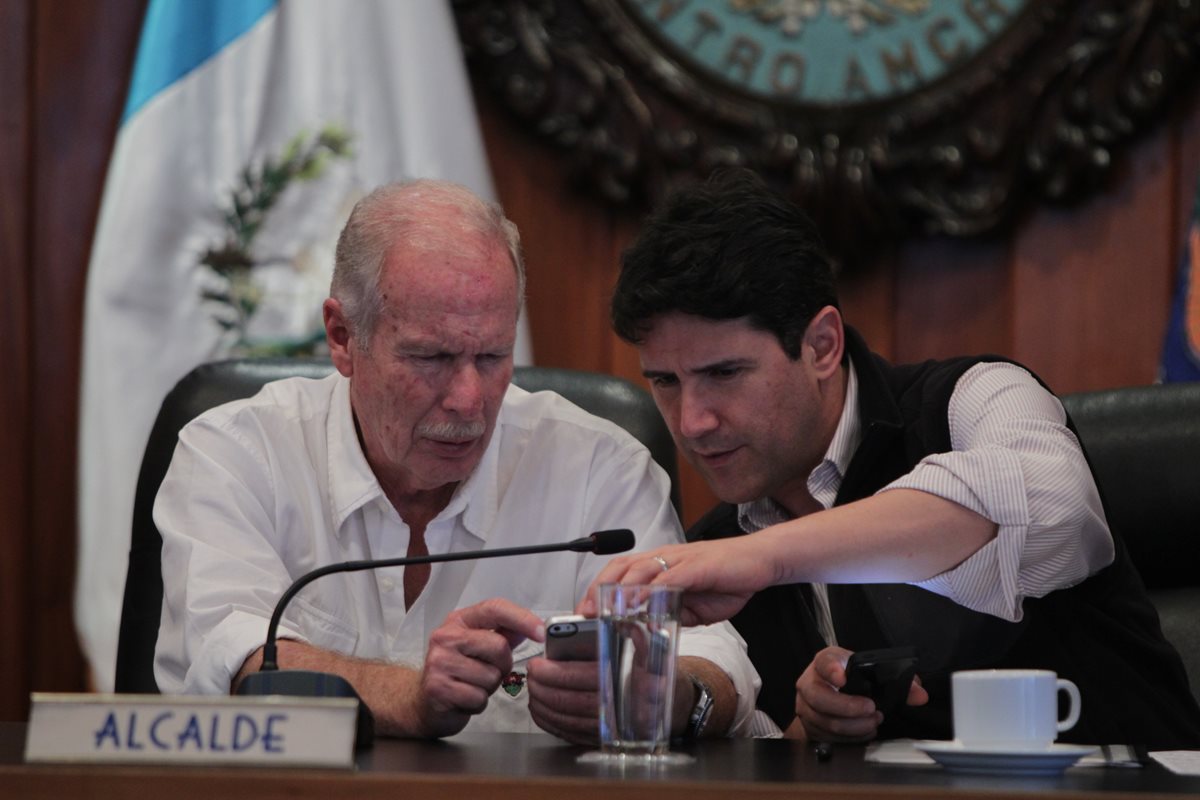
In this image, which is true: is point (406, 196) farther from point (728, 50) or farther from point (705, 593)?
point (728, 50)

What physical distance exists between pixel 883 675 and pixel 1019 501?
0.91 feet

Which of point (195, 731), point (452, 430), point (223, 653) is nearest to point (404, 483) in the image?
point (452, 430)

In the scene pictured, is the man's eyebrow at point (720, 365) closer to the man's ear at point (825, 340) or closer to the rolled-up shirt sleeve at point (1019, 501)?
the man's ear at point (825, 340)

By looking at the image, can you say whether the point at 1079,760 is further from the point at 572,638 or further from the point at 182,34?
the point at 182,34

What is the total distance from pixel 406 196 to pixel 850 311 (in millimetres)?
1285

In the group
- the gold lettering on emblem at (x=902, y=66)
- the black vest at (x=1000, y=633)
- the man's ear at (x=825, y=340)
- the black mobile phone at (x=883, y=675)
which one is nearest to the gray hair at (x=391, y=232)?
the man's ear at (x=825, y=340)

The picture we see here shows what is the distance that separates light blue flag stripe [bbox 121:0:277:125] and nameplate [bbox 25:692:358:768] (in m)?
2.02

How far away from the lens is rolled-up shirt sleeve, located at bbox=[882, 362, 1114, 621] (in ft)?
5.14

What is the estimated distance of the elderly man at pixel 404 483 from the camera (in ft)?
5.66

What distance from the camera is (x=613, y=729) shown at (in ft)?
3.96

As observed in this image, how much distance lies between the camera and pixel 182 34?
2865 mm

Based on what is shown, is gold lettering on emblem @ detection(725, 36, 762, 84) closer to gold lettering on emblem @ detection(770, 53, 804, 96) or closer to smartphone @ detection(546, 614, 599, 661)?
gold lettering on emblem @ detection(770, 53, 804, 96)

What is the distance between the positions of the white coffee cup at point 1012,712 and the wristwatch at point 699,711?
1.37 feet

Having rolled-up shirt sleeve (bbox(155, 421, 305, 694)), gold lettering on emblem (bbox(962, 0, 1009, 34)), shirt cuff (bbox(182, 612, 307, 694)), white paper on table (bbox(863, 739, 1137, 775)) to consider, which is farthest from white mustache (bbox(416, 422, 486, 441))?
gold lettering on emblem (bbox(962, 0, 1009, 34))
